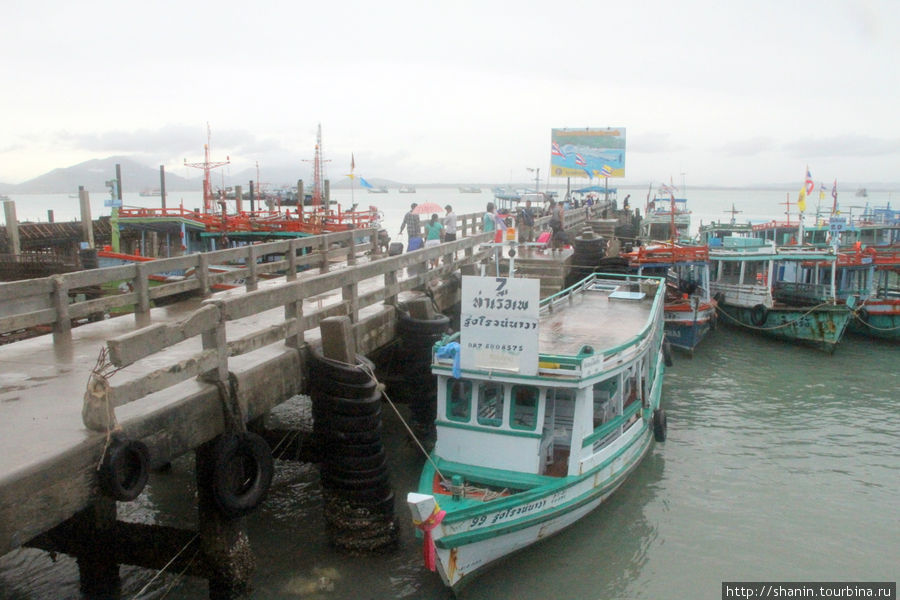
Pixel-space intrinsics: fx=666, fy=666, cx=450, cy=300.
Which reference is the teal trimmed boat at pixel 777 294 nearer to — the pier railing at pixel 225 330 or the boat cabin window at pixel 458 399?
the pier railing at pixel 225 330

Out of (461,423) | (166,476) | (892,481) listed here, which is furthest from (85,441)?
(892,481)

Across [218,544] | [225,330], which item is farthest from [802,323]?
[218,544]

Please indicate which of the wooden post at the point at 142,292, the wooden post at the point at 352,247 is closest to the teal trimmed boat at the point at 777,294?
the wooden post at the point at 352,247

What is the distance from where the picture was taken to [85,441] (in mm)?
5359

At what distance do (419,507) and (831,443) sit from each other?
10.4 m

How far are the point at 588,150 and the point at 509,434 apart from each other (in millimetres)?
37058

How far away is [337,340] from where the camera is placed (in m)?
8.04

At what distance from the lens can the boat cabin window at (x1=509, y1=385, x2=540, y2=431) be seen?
8781 millimetres

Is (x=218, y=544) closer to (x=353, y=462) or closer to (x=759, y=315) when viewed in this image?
(x=353, y=462)

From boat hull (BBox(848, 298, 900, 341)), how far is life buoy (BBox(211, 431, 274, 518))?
845 inches

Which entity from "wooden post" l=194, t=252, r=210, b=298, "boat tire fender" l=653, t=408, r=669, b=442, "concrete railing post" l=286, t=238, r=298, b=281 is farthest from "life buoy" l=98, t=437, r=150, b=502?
"boat tire fender" l=653, t=408, r=669, b=442

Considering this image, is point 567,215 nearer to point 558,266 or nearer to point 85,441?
point 558,266

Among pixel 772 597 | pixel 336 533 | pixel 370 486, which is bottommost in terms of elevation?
pixel 772 597

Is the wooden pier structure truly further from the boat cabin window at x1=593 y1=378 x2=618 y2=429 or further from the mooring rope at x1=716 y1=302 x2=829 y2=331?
the mooring rope at x1=716 y1=302 x2=829 y2=331
